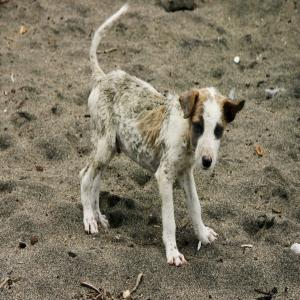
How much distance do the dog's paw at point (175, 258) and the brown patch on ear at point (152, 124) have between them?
0.89 metres

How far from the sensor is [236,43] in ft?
30.2

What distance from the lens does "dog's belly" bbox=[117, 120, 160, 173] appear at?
5.63m

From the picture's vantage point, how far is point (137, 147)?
571cm

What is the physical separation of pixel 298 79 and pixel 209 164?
12.7 feet

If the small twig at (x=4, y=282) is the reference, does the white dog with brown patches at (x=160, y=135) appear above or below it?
above

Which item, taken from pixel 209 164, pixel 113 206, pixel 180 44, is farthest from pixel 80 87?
pixel 209 164

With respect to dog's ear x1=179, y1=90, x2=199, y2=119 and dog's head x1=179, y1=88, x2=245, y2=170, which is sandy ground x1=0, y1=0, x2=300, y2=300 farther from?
dog's ear x1=179, y1=90, x2=199, y2=119

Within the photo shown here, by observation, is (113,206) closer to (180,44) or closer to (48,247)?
(48,247)

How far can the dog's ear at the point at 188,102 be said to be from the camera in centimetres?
500

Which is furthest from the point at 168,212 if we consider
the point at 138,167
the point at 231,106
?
the point at 138,167

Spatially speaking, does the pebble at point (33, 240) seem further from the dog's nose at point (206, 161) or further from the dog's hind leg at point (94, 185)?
the dog's nose at point (206, 161)

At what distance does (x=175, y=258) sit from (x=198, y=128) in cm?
112

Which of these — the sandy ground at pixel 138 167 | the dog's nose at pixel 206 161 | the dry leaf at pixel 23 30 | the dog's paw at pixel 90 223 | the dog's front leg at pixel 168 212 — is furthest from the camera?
the dry leaf at pixel 23 30

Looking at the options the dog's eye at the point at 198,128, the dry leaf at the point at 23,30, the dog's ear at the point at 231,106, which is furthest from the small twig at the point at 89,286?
the dry leaf at the point at 23,30
